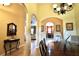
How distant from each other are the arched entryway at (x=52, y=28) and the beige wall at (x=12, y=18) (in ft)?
1.45

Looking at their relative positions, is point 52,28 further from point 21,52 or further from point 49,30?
point 21,52

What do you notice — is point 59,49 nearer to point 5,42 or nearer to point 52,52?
point 52,52

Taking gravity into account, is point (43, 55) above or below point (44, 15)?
below

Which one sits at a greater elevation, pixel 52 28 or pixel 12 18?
pixel 12 18

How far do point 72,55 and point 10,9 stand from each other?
1.41 metres

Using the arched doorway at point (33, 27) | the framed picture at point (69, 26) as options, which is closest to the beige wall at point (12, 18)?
the arched doorway at point (33, 27)

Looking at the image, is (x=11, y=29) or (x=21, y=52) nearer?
(x=21, y=52)

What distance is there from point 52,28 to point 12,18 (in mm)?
816

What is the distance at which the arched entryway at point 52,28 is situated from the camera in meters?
2.09

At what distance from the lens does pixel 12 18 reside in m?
2.11

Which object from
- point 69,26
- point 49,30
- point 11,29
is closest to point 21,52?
point 11,29

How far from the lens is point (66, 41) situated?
2.05m

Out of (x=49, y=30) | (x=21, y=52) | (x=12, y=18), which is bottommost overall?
(x=21, y=52)

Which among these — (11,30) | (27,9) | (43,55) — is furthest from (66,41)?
(11,30)
